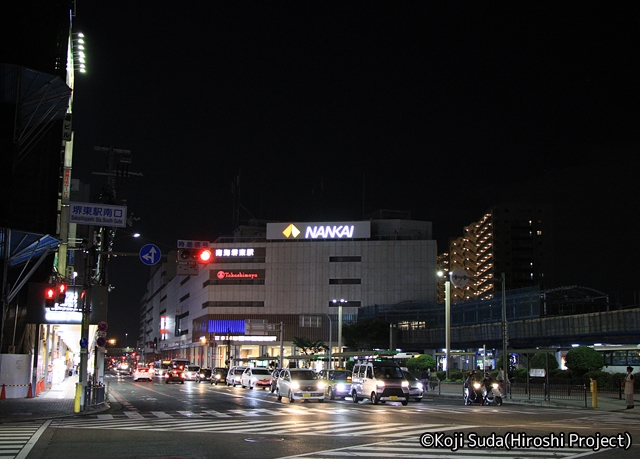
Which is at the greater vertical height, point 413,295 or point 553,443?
point 413,295

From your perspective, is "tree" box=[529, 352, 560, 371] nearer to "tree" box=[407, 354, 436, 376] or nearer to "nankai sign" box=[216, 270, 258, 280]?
"tree" box=[407, 354, 436, 376]

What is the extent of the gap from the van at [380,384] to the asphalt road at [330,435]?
14.9 feet

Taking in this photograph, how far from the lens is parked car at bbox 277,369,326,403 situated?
3234 centimetres

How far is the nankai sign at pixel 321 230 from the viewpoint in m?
119

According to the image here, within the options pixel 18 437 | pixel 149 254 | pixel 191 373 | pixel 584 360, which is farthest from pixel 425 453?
pixel 191 373

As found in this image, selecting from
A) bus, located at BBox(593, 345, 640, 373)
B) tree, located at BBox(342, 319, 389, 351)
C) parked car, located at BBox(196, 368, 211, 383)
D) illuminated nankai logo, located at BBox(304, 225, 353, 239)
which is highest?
illuminated nankai logo, located at BBox(304, 225, 353, 239)

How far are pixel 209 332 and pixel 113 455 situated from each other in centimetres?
10980

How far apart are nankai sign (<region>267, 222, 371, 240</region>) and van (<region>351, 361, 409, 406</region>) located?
85991mm

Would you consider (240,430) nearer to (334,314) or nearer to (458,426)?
(458,426)

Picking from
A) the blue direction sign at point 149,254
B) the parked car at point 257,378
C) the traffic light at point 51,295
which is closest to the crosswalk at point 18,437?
the traffic light at point 51,295

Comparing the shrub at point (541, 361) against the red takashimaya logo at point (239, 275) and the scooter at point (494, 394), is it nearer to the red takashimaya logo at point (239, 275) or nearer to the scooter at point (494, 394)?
the scooter at point (494, 394)

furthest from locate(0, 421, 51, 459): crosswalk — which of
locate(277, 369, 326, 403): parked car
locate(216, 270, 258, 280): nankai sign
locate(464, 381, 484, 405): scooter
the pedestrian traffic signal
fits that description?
locate(216, 270, 258, 280): nankai sign

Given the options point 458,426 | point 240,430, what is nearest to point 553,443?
point 458,426

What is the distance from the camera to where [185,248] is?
86.6 ft
